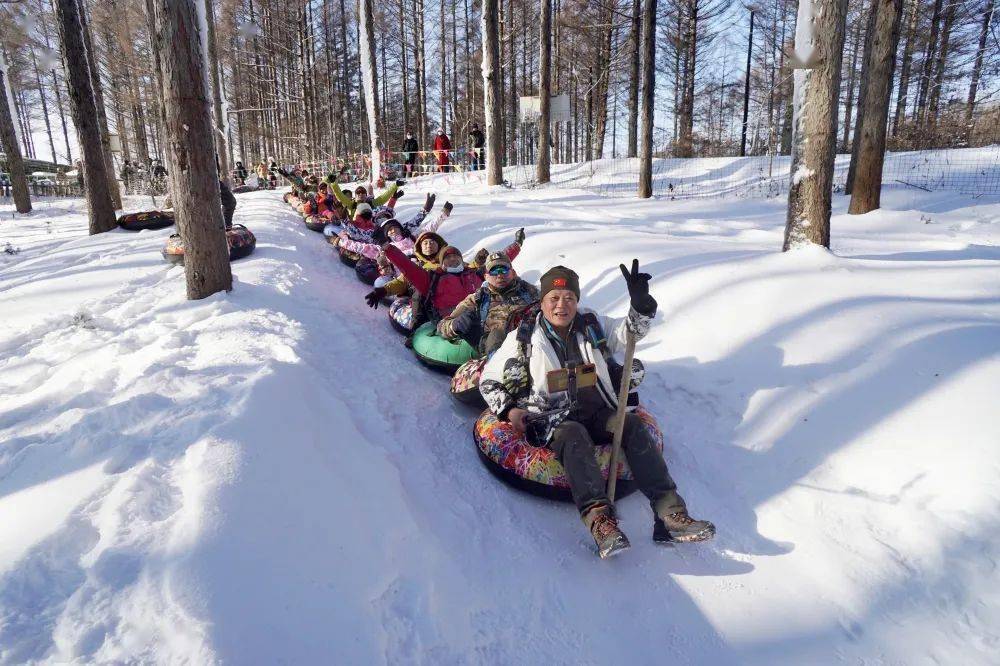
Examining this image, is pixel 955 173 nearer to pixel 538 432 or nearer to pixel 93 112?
pixel 538 432

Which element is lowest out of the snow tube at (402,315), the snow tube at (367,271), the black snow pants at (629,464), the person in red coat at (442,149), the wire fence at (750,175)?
the black snow pants at (629,464)

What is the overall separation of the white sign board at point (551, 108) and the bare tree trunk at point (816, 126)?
379 inches

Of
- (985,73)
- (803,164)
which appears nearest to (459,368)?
(803,164)

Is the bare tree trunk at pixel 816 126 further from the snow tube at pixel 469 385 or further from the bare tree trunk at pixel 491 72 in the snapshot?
the bare tree trunk at pixel 491 72

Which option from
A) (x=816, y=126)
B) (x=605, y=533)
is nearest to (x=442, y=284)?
(x=605, y=533)

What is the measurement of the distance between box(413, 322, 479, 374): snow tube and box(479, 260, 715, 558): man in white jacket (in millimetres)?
1207

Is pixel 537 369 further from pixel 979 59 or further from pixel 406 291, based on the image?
pixel 979 59

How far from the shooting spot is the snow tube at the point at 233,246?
6730 millimetres

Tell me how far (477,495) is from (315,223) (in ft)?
30.6

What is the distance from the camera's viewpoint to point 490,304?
4.41 meters

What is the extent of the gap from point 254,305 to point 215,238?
763 mm

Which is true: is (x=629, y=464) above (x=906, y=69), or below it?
below

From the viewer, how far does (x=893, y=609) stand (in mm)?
2279

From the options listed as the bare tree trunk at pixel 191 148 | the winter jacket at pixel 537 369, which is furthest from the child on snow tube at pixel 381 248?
the winter jacket at pixel 537 369
